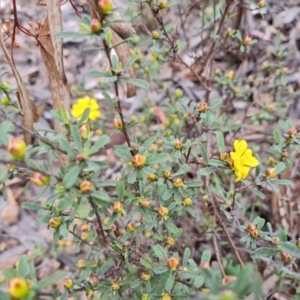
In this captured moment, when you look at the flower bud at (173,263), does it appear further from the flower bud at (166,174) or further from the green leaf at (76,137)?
the green leaf at (76,137)

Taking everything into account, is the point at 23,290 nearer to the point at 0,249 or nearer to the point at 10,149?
the point at 10,149

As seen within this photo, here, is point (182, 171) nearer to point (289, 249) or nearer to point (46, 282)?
point (289, 249)

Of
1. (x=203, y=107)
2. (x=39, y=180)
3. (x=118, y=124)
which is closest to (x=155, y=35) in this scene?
(x=203, y=107)

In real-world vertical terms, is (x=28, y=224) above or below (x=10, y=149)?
below

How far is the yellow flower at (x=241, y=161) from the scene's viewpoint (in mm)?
1167

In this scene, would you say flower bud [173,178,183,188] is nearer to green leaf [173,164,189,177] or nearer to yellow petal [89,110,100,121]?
green leaf [173,164,189,177]

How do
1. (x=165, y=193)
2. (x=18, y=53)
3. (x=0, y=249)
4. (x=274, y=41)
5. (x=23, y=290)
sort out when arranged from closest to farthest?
1. (x=23, y=290)
2. (x=165, y=193)
3. (x=0, y=249)
4. (x=274, y=41)
5. (x=18, y=53)

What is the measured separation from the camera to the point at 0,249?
217 centimetres

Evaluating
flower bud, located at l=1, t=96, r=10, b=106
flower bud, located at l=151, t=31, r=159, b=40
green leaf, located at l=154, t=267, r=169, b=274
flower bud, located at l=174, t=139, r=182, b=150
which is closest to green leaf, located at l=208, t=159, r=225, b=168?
flower bud, located at l=174, t=139, r=182, b=150

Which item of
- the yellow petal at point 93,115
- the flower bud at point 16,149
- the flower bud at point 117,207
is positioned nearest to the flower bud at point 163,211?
the flower bud at point 117,207

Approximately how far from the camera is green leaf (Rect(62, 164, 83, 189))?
2.75 feet

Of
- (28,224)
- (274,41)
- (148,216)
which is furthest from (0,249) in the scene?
(274,41)

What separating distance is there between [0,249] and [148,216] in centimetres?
135

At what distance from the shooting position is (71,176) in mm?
849
